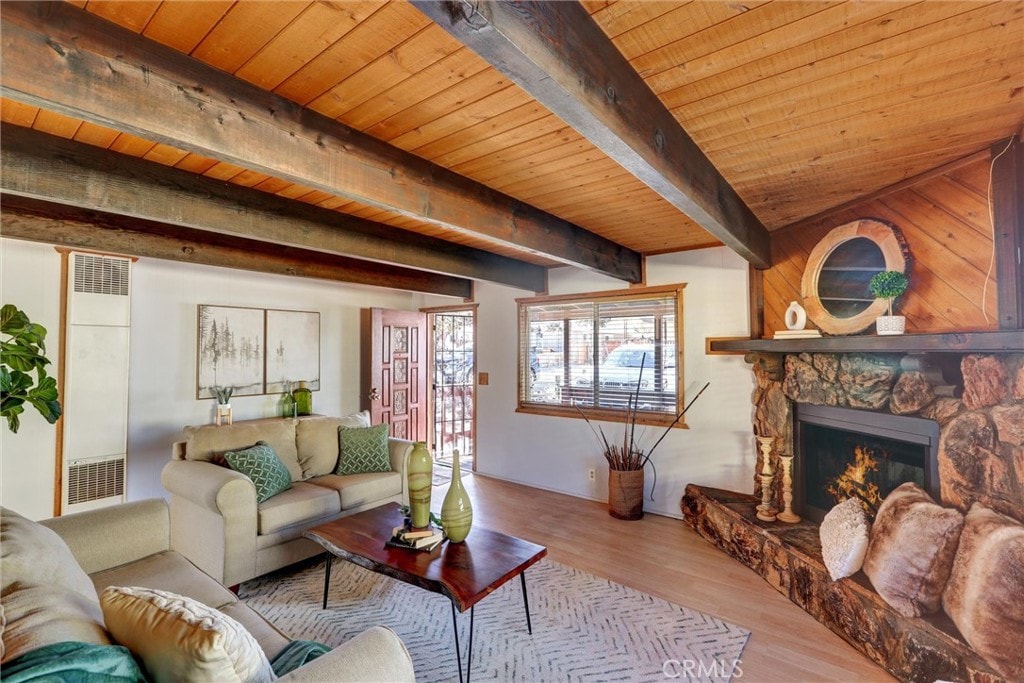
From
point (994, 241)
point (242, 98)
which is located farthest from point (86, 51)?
point (994, 241)

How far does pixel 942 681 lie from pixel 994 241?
193 cm

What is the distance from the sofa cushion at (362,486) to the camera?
322cm

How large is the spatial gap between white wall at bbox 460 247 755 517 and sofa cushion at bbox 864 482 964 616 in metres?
1.26

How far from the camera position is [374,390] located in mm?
5309

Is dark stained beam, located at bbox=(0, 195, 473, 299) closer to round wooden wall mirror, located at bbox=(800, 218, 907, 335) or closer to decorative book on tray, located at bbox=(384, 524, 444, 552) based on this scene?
decorative book on tray, located at bbox=(384, 524, 444, 552)

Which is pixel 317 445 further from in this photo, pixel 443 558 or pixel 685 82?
pixel 685 82

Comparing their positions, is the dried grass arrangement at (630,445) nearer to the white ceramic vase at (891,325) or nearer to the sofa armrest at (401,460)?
the white ceramic vase at (891,325)

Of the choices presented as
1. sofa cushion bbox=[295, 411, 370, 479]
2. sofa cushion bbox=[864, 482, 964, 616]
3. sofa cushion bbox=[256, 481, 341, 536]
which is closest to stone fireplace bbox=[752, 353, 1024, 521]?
sofa cushion bbox=[864, 482, 964, 616]

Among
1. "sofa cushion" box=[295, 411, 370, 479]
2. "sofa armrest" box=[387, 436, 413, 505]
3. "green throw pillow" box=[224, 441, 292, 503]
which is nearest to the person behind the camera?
"green throw pillow" box=[224, 441, 292, 503]

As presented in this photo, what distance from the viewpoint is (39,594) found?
1.19m

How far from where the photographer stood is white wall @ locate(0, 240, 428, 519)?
10.6 ft

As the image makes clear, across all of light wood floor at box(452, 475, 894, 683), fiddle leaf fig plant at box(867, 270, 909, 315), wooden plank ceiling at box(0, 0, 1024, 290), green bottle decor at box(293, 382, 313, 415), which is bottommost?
light wood floor at box(452, 475, 894, 683)

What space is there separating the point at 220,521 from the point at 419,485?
4.09ft

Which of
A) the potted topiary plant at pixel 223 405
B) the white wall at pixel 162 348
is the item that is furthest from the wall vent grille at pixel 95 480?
the potted topiary plant at pixel 223 405
